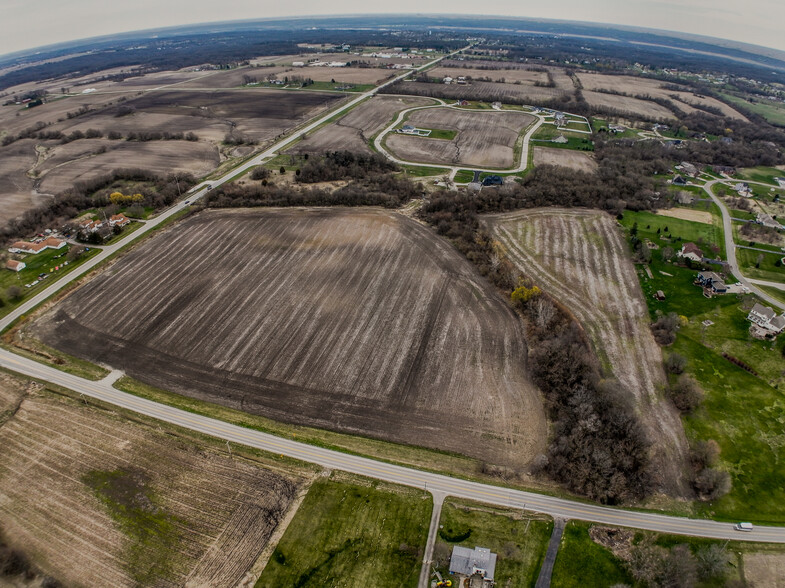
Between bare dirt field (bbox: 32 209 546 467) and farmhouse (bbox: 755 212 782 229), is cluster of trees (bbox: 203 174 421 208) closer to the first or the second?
bare dirt field (bbox: 32 209 546 467)

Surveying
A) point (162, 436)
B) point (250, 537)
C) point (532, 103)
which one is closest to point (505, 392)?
point (250, 537)

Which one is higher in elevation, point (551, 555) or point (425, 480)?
point (425, 480)

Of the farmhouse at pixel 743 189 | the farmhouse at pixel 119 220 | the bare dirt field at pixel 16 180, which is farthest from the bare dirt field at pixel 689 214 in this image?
the bare dirt field at pixel 16 180

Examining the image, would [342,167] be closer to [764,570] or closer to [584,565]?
[584,565]

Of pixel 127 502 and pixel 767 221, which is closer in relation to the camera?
pixel 127 502

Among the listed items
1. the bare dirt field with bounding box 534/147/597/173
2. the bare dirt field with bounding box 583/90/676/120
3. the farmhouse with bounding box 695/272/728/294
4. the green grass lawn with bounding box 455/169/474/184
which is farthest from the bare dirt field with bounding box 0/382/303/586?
the bare dirt field with bounding box 583/90/676/120

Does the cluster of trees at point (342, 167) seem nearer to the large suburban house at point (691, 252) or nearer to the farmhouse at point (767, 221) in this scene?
the large suburban house at point (691, 252)

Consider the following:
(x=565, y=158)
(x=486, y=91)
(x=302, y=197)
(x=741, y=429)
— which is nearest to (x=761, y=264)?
(x=741, y=429)
